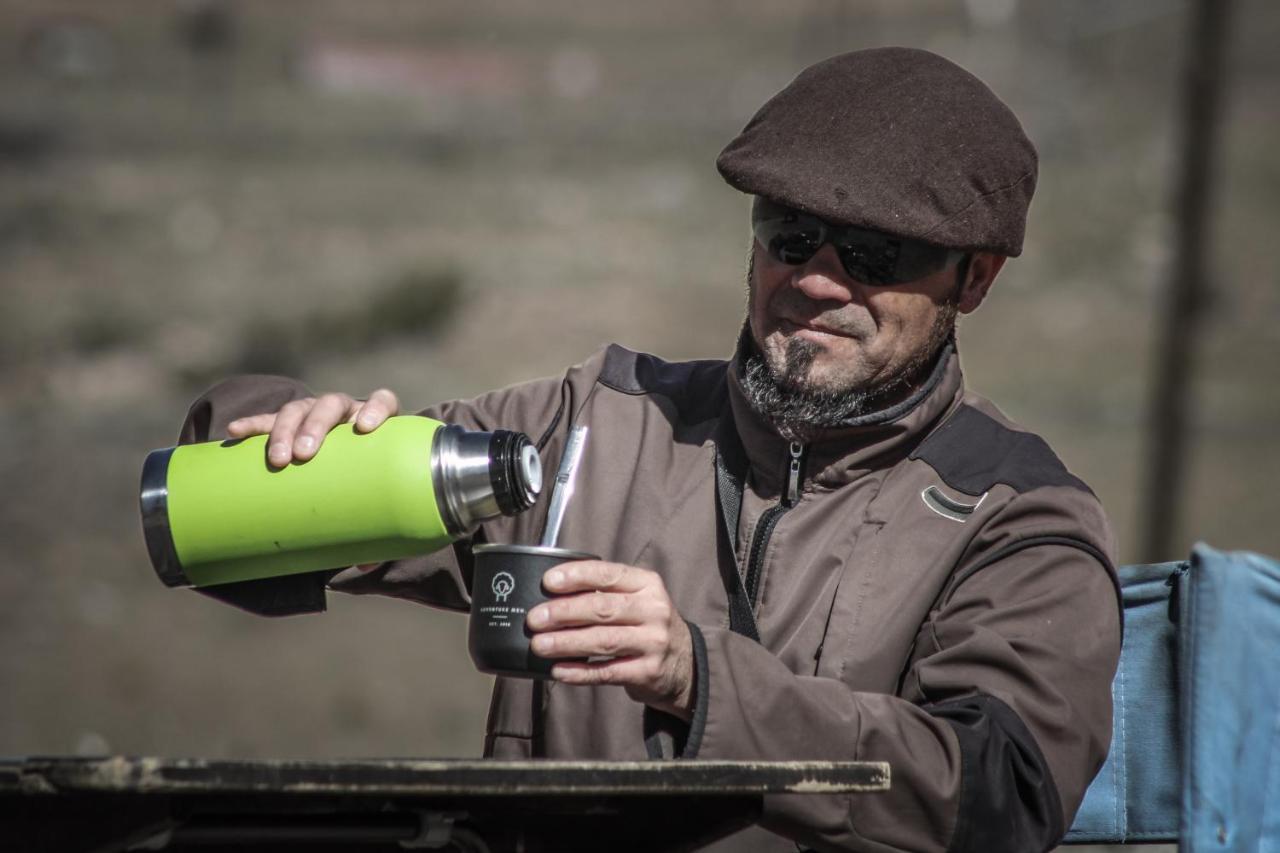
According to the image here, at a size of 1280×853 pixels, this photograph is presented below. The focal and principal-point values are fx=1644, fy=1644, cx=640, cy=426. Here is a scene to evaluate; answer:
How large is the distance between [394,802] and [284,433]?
0.72m

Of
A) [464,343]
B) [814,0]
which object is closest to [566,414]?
[464,343]

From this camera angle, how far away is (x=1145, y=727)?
Answer: 9.68 ft

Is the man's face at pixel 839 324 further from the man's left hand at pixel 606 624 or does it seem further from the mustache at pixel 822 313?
the man's left hand at pixel 606 624

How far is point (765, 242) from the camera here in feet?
9.48

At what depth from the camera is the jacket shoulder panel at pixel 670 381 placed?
3.07m

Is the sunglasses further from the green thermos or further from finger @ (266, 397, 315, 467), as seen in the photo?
finger @ (266, 397, 315, 467)

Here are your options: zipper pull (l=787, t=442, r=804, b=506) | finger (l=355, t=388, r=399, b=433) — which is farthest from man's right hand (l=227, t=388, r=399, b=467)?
zipper pull (l=787, t=442, r=804, b=506)

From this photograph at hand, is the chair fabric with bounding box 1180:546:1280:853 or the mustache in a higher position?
the mustache

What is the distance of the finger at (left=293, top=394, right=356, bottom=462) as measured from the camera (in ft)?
8.14

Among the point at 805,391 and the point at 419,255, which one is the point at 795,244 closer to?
the point at 805,391

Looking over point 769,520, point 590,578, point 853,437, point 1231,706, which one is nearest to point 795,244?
point 853,437

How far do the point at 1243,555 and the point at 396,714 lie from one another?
6.90 m

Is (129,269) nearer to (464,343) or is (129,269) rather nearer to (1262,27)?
(464,343)

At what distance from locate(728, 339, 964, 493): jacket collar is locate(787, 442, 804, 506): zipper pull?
2cm
